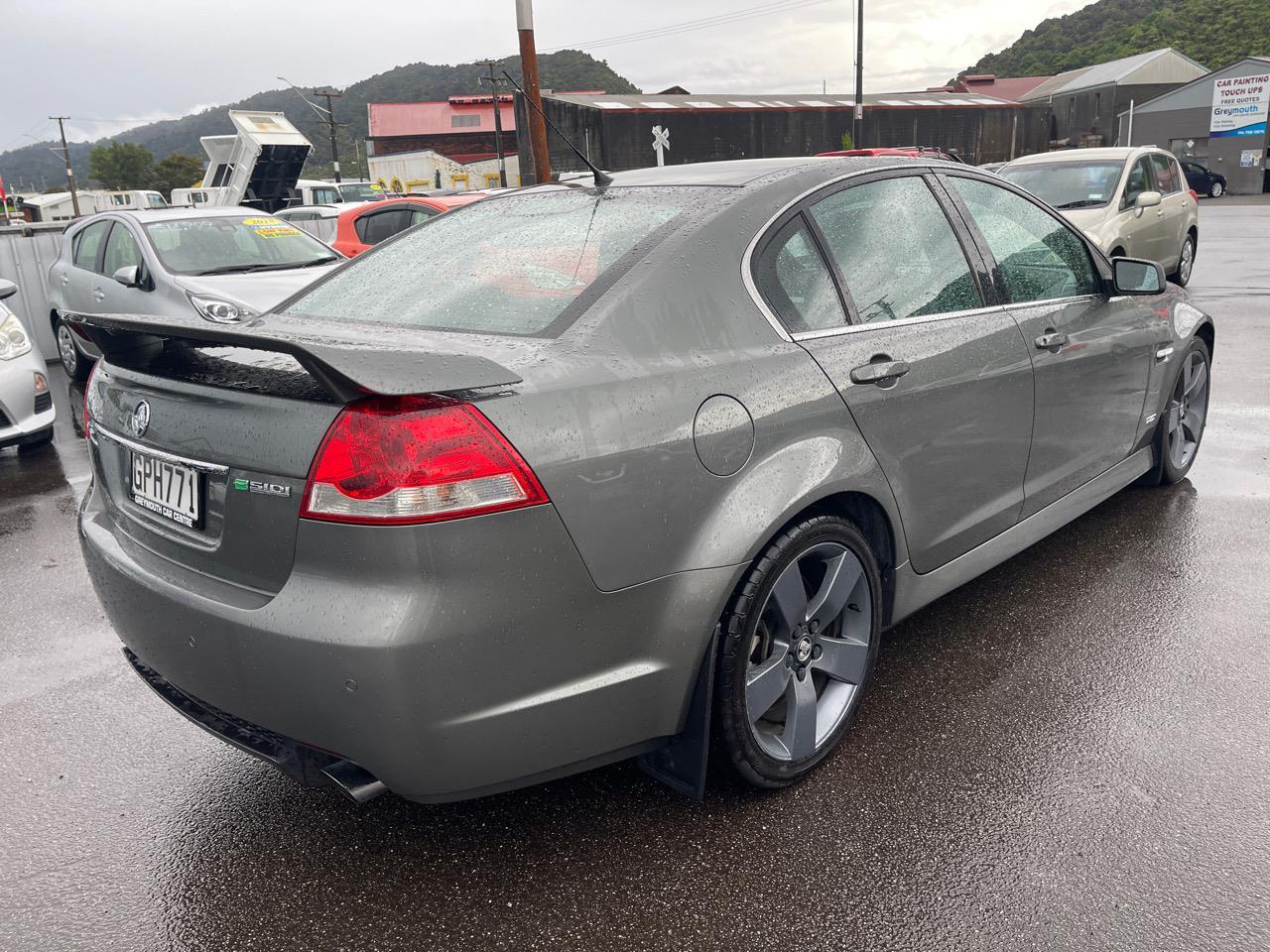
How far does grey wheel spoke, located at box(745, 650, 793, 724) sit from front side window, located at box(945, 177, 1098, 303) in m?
1.61

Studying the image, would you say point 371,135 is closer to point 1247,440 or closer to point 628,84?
point 628,84

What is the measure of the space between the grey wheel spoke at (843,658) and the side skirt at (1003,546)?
0.74ft

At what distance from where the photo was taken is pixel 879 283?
2.86 meters

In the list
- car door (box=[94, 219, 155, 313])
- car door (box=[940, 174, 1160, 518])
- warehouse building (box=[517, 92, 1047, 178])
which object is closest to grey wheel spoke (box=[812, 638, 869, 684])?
car door (box=[940, 174, 1160, 518])

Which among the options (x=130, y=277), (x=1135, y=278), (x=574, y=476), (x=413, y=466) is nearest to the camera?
(x=413, y=466)

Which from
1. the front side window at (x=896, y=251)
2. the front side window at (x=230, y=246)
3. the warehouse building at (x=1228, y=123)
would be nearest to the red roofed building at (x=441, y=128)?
the warehouse building at (x=1228, y=123)

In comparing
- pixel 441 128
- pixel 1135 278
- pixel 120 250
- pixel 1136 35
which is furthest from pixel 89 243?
pixel 1136 35

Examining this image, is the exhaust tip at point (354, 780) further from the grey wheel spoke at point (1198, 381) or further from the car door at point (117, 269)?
the car door at point (117, 269)

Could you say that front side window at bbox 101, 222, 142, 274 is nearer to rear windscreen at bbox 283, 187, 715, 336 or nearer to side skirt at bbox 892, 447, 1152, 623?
rear windscreen at bbox 283, 187, 715, 336

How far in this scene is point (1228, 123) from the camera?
4475cm

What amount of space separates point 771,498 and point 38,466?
5907 millimetres

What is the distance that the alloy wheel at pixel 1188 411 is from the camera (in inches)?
180

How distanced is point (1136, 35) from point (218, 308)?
3411 inches

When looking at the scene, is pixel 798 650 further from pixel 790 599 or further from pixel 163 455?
pixel 163 455
